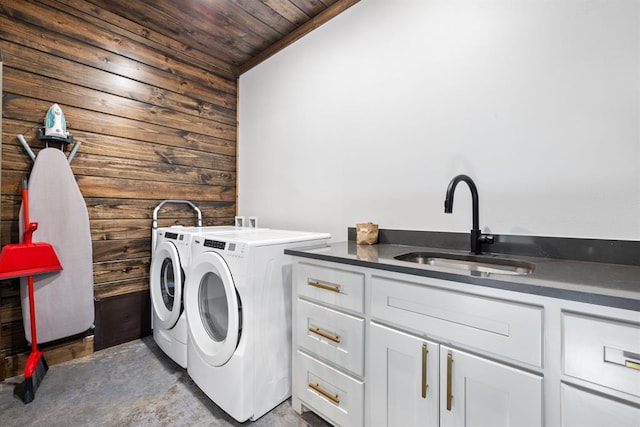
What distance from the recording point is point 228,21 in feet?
7.66

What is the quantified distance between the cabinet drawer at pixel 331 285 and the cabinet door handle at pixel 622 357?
76 cm

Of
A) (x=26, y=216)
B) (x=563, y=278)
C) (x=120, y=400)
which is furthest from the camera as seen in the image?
(x=26, y=216)

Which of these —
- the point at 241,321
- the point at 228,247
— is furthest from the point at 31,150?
the point at 241,321

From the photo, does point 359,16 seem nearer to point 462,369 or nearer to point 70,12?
point 70,12

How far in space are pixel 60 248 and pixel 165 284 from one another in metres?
0.69

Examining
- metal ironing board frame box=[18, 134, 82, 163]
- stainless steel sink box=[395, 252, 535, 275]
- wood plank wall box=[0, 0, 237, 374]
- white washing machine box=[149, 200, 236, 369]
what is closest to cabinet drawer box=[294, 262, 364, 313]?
stainless steel sink box=[395, 252, 535, 275]

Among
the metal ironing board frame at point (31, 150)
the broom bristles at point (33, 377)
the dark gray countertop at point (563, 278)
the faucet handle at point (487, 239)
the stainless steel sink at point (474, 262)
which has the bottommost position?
the broom bristles at point (33, 377)

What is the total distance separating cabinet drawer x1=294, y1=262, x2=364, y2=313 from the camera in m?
1.28

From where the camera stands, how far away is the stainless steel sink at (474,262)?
1290 mm

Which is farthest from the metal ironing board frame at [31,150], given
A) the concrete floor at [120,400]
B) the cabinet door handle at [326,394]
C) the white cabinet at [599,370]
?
the white cabinet at [599,370]

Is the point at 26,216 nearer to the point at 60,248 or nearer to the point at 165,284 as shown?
the point at 60,248

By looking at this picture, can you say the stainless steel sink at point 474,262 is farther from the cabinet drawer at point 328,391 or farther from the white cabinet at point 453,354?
the cabinet drawer at point 328,391

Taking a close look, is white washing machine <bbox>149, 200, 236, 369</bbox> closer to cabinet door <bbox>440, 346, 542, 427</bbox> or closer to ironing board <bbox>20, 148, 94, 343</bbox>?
ironing board <bbox>20, 148, 94, 343</bbox>

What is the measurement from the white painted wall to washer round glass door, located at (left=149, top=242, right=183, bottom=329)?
958mm
